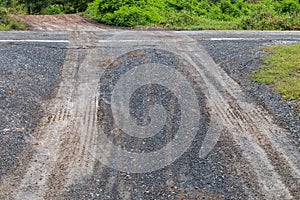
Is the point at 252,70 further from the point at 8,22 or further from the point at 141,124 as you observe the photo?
the point at 8,22

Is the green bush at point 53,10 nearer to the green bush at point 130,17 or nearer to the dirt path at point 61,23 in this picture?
the dirt path at point 61,23

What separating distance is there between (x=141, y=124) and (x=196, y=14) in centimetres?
1356

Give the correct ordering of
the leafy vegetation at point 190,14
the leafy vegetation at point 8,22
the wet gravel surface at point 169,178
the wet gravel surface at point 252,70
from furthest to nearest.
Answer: the leafy vegetation at point 190,14, the leafy vegetation at point 8,22, the wet gravel surface at point 252,70, the wet gravel surface at point 169,178

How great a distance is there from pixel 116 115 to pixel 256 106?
9.47 feet

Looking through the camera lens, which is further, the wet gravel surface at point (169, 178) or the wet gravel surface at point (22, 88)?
the wet gravel surface at point (22, 88)

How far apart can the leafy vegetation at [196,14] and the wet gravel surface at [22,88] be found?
6.37 m

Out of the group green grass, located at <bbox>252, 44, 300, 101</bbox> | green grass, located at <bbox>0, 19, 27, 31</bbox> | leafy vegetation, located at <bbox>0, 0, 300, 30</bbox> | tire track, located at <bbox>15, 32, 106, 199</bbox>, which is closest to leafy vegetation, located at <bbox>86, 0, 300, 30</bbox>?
leafy vegetation, located at <bbox>0, 0, 300, 30</bbox>

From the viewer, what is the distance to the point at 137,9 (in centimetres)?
1891

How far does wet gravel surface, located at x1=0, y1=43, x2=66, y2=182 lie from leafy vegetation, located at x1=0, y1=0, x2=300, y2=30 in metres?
6.37

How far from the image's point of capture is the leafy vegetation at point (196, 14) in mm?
17922

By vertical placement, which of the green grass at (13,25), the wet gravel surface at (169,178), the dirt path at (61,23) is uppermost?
the wet gravel surface at (169,178)

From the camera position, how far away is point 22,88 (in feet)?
31.2

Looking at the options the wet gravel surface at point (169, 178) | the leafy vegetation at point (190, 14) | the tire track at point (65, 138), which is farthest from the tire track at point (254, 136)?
the leafy vegetation at point (190, 14)

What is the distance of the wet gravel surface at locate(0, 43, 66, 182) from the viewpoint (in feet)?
24.0
